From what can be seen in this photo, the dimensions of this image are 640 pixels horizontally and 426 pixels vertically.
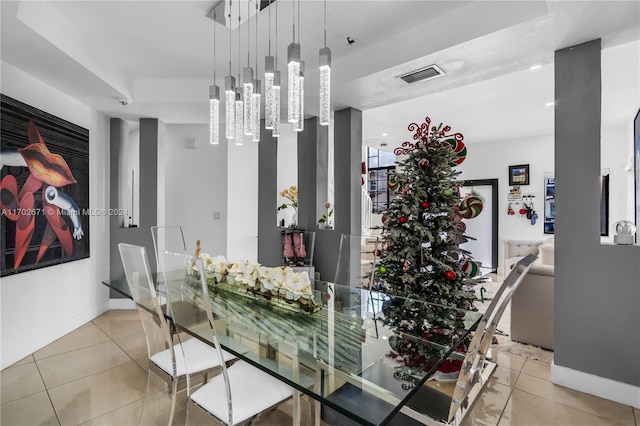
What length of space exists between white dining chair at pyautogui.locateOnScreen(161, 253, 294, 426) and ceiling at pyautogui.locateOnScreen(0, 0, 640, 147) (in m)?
1.95

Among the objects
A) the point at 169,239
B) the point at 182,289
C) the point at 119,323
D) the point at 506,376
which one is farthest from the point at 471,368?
the point at 169,239

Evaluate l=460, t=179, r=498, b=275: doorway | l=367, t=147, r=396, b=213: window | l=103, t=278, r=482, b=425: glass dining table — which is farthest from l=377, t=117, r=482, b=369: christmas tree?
l=367, t=147, r=396, b=213: window

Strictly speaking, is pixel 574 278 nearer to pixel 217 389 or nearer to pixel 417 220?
pixel 417 220

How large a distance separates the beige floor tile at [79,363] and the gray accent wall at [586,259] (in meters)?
3.56

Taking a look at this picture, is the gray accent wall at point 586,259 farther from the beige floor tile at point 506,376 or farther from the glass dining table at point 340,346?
the glass dining table at point 340,346

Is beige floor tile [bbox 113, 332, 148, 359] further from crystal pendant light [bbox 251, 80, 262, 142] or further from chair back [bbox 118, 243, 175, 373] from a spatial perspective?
crystal pendant light [bbox 251, 80, 262, 142]

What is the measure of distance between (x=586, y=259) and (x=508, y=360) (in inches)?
45.0

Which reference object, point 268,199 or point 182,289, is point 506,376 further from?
point 268,199

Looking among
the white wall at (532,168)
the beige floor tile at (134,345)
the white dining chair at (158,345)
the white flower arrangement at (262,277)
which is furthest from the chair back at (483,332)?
the white wall at (532,168)

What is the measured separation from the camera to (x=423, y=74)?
2.85 m

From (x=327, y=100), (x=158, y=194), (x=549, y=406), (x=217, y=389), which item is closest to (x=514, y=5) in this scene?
(x=327, y=100)

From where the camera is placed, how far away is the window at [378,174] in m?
9.39

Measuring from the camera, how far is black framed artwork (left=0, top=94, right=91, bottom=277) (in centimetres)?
264

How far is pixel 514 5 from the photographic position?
208 centimetres
